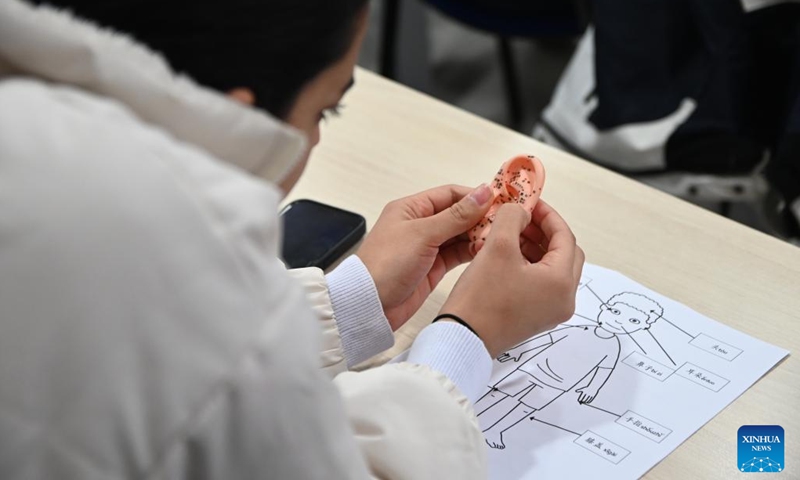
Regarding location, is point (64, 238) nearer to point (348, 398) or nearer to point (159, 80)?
point (159, 80)

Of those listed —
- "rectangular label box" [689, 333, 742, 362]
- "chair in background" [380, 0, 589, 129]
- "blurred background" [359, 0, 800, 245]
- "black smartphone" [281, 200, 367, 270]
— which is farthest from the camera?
"chair in background" [380, 0, 589, 129]

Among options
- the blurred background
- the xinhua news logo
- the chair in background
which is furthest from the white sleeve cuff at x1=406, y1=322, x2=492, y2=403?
the chair in background

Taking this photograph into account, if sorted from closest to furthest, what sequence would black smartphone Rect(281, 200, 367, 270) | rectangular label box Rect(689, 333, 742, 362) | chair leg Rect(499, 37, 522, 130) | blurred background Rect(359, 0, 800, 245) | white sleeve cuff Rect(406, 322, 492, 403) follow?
white sleeve cuff Rect(406, 322, 492, 403)
rectangular label box Rect(689, 333, 742, 362)
black smartphone Rect(281, 200, 367, 270)
blurred background Rect(359, 0, 800, 245)
chair leg Rect(499, 37, 522, 130)

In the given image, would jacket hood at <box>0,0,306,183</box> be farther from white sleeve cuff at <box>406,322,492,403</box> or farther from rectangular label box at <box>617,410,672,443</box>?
rectangular label box at <box>617,410,672,443</box>

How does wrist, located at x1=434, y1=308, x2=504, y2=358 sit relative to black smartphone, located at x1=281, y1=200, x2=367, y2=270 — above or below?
above

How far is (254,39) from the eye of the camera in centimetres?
54

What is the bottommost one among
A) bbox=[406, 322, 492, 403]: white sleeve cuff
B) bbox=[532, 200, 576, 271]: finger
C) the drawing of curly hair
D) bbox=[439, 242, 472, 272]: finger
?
bbox=[439, 242, 472, 272]: finger

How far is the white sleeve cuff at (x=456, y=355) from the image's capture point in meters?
0.77

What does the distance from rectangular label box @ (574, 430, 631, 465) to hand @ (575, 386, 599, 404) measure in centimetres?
4

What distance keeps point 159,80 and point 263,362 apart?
162 mm

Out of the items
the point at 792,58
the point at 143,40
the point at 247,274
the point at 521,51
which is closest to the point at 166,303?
the point at 247,274

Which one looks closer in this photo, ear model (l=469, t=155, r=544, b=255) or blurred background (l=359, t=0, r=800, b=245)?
ear model (l=469, t=155, r=544, b=255)

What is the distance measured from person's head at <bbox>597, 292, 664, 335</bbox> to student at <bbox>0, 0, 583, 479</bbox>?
395mm

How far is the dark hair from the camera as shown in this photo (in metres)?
0.52
